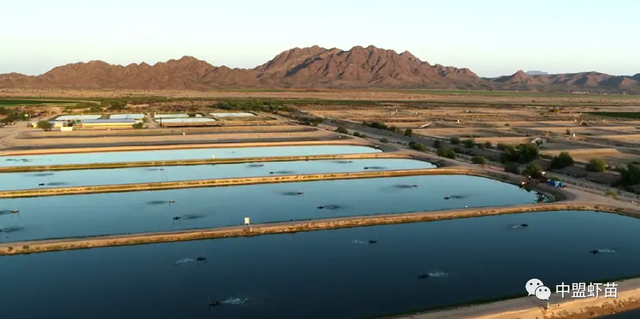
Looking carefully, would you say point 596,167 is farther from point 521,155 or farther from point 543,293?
point 543,293

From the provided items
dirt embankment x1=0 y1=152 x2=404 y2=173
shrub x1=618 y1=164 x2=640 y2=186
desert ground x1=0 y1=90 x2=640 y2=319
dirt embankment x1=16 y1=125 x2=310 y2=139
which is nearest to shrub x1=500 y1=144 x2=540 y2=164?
desert ground x1=0 y1=90 x2=640 y2=319

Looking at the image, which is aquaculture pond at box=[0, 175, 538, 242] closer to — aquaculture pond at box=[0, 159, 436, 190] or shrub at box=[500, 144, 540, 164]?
aquaculture pond at box=[0, 159, 436, 190]

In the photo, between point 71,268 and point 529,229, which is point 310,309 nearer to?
point 71,268

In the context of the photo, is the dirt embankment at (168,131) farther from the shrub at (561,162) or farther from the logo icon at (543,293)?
the logo icon at (543,293)

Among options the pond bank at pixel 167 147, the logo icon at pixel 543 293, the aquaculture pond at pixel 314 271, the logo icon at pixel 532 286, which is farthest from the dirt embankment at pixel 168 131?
the logo icon at pixel 543 293

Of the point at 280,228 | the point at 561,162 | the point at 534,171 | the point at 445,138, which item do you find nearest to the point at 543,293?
the point at 280,228

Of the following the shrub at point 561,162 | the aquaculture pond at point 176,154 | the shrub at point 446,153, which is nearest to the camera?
the shrub at point 561,162
